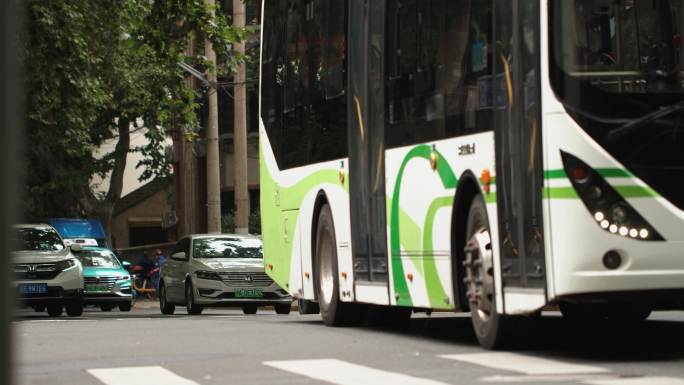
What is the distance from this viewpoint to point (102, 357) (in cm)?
1182

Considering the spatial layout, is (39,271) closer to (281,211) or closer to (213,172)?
(213,172)

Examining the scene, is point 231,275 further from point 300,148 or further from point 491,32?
point 491,32

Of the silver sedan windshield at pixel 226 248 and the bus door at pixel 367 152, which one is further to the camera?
the silver sedan windshield at pixel 226 248

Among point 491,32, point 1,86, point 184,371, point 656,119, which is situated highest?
point 491,32

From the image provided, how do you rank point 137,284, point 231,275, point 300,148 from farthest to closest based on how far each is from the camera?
1. point 137,284
2. point 231,275
3. point 300,148

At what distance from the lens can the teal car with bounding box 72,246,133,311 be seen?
118ft

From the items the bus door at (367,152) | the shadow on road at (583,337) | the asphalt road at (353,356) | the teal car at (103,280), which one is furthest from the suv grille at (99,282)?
the bus door at (367,152)

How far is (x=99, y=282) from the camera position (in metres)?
36.1

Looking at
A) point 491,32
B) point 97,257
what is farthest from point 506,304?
point 97,257

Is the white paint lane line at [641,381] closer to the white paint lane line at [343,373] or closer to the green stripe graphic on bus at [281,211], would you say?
the white paint lane line at [343,373]

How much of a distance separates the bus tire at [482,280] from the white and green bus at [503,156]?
2cm

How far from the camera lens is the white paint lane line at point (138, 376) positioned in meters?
9.27

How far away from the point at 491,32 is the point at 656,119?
171 cm

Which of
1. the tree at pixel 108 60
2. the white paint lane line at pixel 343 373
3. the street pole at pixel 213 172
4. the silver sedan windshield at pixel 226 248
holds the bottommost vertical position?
the white paint lane line at pixel 343 373
